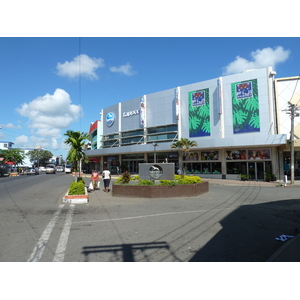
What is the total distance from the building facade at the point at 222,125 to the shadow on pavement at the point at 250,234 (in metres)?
17.4

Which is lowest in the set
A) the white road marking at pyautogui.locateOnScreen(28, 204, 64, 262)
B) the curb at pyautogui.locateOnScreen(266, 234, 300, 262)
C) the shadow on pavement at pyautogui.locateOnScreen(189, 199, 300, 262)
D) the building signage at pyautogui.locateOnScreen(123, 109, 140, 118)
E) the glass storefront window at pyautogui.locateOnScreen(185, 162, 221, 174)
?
the shadow on pavement at pyautogui.locateOnScreen(189, 199, 300, 262)

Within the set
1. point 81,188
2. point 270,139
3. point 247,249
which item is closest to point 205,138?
point 270,139

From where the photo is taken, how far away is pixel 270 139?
24953 millimetres

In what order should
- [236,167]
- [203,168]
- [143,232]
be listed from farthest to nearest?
[203,168]
[236,167]
[143,232]

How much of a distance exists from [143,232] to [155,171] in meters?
9.55

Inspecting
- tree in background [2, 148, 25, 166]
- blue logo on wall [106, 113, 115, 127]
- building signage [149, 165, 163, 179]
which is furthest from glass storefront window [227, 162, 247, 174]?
tree in background [2, 148, 25, 166]

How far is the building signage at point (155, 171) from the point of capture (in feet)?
52.9

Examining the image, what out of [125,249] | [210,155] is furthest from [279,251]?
[210,155]

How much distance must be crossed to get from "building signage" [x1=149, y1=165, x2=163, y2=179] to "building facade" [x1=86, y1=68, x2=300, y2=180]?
10626 mm

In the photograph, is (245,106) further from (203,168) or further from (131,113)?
(131,113)

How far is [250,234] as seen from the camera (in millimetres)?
6625

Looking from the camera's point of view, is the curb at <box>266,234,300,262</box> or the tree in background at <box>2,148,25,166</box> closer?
the curb at <box>266,234,300,262</box>

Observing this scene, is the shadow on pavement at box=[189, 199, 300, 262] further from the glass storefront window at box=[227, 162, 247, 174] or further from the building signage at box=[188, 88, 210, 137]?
the building signage at box=[188, 88, 210, 137]

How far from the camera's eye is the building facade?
87.0 feet
